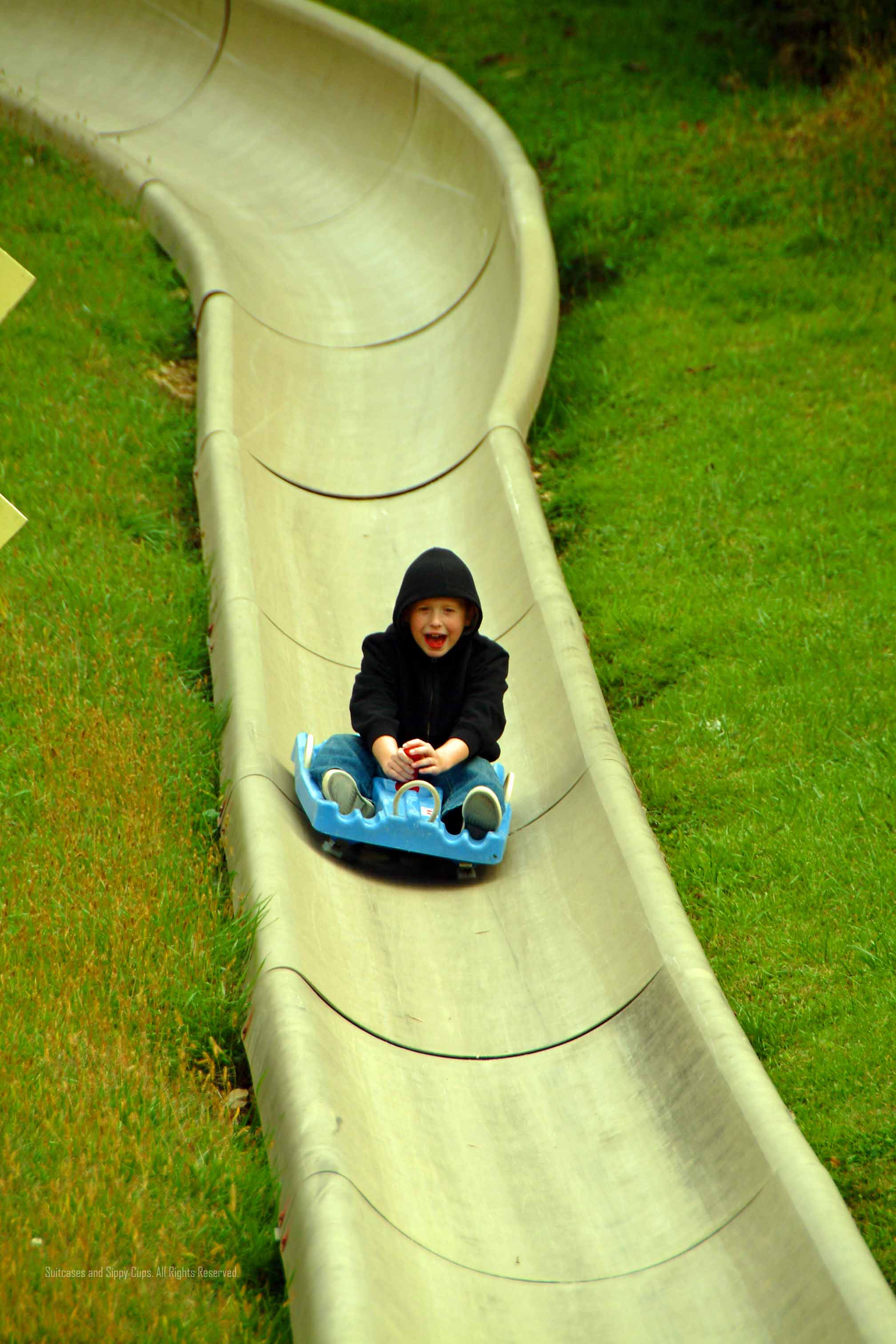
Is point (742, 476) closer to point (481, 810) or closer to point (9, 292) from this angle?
point (481, 810)

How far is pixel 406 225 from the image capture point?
30.3 feet

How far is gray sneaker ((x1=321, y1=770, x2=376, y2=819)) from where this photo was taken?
14.3 ft

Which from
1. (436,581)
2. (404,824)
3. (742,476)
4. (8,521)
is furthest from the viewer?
(742,476)

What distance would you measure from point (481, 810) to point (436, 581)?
796 mm

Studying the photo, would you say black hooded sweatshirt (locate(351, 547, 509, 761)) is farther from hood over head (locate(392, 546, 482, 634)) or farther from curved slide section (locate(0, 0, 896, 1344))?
curved slide section (locate(0, 0, 896, 1344))

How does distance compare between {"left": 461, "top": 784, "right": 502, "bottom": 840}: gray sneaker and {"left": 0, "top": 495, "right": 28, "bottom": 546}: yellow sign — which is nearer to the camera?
{"left": 0, "top": 495, "right": 28, "bottom": 546}: yellow sign

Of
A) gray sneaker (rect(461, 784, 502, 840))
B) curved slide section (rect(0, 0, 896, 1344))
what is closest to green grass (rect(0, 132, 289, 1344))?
curved slide section (rect(0, 0, 896, 1344))

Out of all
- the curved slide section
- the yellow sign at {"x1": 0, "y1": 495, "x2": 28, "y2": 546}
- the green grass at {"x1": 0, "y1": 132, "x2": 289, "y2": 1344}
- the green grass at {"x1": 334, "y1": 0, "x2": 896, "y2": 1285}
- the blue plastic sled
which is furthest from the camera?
the blue plastic sled

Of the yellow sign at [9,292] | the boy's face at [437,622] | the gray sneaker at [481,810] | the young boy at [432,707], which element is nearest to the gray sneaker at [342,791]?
the young boy at [432,707]

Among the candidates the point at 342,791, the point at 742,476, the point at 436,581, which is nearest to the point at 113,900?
the point at 342,791

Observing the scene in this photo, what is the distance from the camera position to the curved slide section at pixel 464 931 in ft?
9.91

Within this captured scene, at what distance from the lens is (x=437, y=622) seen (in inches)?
179

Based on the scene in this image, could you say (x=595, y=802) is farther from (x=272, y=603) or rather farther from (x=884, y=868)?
(x=272, y=603)

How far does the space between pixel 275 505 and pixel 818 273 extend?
411 cm
